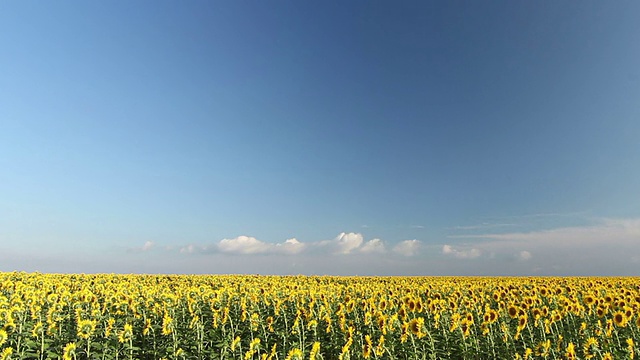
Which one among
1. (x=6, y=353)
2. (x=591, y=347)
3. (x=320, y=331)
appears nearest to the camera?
(x=6, y=353)

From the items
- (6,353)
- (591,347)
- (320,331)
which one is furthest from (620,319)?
(6,353)

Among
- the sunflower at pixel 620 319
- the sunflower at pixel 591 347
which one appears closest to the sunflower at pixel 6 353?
the sunflower at pixel 591 347

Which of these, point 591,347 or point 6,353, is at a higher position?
point 6,353

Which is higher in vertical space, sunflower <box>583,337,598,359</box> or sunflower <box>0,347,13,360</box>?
sunflower <box>0,347,13,360</box>

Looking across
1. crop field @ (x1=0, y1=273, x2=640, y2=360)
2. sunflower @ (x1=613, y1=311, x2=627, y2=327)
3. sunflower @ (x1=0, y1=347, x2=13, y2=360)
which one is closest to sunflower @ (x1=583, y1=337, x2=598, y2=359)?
crop field @ (x1=0, y1=273, x2=640, y2=360)

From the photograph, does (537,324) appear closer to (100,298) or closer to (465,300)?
(465,300)

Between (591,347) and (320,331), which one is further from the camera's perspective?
(320,331)

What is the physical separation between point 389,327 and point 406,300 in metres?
3.81

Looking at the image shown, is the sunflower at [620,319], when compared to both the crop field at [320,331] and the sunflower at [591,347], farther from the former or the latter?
the sunflower at [591,347]

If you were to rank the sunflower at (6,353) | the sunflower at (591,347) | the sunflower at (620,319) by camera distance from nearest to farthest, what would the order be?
the sunflower at (6,353), the sunflower at (591,347), the sunflower at (620,319)

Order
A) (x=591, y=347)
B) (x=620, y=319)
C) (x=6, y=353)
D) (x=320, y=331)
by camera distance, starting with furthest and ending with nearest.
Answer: (x=320, y=331) → (x=620, y=319) → (x=591, y=347) → (x=6, y=353)

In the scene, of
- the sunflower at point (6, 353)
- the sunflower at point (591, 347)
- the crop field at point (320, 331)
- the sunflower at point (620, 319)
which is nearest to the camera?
the sunflower at point (6, 353)

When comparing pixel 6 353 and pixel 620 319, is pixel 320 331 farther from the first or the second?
pixel 620 319

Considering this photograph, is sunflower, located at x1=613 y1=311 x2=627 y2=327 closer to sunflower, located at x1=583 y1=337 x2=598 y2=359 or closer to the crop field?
the crop field
